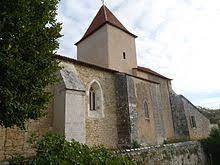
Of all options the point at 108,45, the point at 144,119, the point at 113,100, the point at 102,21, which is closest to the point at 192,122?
the point at 144,119

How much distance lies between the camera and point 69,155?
223 inches

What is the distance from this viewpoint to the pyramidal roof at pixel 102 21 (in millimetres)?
20528

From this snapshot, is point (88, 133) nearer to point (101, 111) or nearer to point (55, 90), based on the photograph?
point (101, 111)

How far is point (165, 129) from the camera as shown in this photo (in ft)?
65.7

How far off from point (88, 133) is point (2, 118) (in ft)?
23.7

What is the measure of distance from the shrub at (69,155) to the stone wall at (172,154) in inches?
123

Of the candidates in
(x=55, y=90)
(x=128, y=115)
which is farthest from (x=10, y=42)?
(x=128, y=115)

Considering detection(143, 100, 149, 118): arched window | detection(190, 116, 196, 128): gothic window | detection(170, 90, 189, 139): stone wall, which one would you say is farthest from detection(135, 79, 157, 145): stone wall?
detection(190, 116, 196, 128): gothic window

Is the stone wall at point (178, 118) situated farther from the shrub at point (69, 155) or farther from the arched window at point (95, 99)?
the shrub at point (69, 155)

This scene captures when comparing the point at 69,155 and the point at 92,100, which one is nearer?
the point at 69,155

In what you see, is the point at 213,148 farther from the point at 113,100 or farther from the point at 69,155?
the point at 69,155

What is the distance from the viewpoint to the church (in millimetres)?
11742

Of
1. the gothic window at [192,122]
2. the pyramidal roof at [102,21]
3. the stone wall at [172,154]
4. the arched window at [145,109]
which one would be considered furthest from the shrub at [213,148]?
the pyramidal roof at [102,21]

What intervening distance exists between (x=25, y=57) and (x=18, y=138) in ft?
16.3
